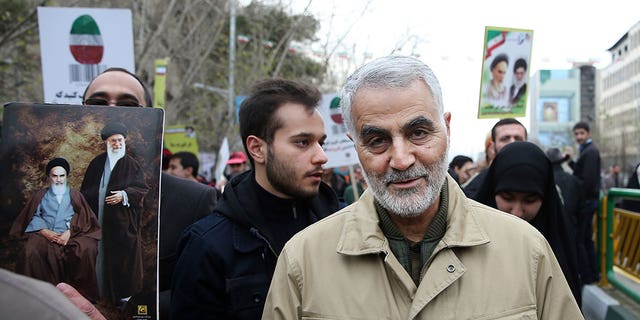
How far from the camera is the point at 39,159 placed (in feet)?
7.40

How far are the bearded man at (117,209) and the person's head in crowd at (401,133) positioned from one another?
0.81 m

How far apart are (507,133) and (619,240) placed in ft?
5.06

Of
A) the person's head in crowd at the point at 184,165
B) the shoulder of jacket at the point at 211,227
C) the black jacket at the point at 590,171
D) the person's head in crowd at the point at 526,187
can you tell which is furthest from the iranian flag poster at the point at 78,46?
the black jacket at the point at 590,171

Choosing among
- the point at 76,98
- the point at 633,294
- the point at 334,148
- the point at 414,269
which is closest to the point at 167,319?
the point at 414,269

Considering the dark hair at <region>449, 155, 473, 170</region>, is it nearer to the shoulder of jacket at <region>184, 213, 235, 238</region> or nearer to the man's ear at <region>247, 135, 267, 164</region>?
the man's ear at <region>247, 135, 267, 164</region>

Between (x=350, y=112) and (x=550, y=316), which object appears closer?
(x=550, y=316)

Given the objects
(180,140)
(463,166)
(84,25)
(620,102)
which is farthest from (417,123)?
(620,102)

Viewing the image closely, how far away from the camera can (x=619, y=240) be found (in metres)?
6.21

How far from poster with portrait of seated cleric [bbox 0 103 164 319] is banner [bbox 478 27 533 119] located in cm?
575

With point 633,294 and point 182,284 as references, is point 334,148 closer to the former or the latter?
point 633,294

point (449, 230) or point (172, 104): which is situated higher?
point (172, 104)

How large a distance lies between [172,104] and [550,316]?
16.0 metres

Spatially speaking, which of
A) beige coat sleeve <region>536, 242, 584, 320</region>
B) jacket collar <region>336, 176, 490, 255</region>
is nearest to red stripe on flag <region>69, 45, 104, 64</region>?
jacket collar <region>336, 176, 490, 255</region>

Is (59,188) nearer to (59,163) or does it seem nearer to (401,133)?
(59,163)
